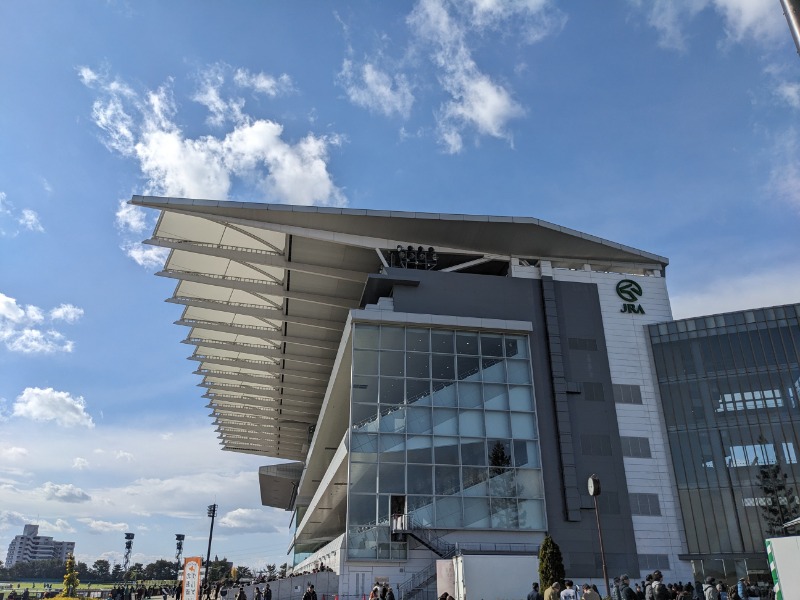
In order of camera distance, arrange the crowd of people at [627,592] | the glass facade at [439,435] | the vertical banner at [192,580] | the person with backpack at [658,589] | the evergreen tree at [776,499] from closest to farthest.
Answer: the vertical banner at [192,580] → the crowd of people at [627,592] → the person with backpack at [658,589] → the glass facade at [439,435] → the evergreen tree at [776,499]

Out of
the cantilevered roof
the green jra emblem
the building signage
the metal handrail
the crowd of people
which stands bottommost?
the crowd of people

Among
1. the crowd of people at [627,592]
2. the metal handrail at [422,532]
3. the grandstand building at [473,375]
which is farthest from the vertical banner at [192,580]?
the metal handrail at [422,532]

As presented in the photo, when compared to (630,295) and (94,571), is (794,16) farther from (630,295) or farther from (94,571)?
(94,571)

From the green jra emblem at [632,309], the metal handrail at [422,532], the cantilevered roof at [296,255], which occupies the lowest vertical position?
the metal handrail at [422,532]

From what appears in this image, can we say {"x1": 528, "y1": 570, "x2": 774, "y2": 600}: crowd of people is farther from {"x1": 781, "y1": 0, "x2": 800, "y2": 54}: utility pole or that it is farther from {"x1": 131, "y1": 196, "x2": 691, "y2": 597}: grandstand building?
{"x1": 781, "y1": 0, "x2": 800, "y2": 54}: utility pole

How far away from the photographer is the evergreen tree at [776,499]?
31514mm

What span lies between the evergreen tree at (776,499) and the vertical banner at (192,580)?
27.6 meters

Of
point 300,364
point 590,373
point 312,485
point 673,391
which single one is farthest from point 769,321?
point 312,485

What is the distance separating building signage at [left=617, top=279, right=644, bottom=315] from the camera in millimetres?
37969

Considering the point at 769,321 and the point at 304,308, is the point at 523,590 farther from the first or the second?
the point at 304,308

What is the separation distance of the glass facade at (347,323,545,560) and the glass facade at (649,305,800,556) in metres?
8.02

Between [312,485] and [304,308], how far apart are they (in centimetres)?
2959

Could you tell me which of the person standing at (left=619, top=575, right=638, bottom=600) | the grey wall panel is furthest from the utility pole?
the grey wall panel

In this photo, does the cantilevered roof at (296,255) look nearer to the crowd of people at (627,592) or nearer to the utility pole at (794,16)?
the crowd of people at (627,592)
